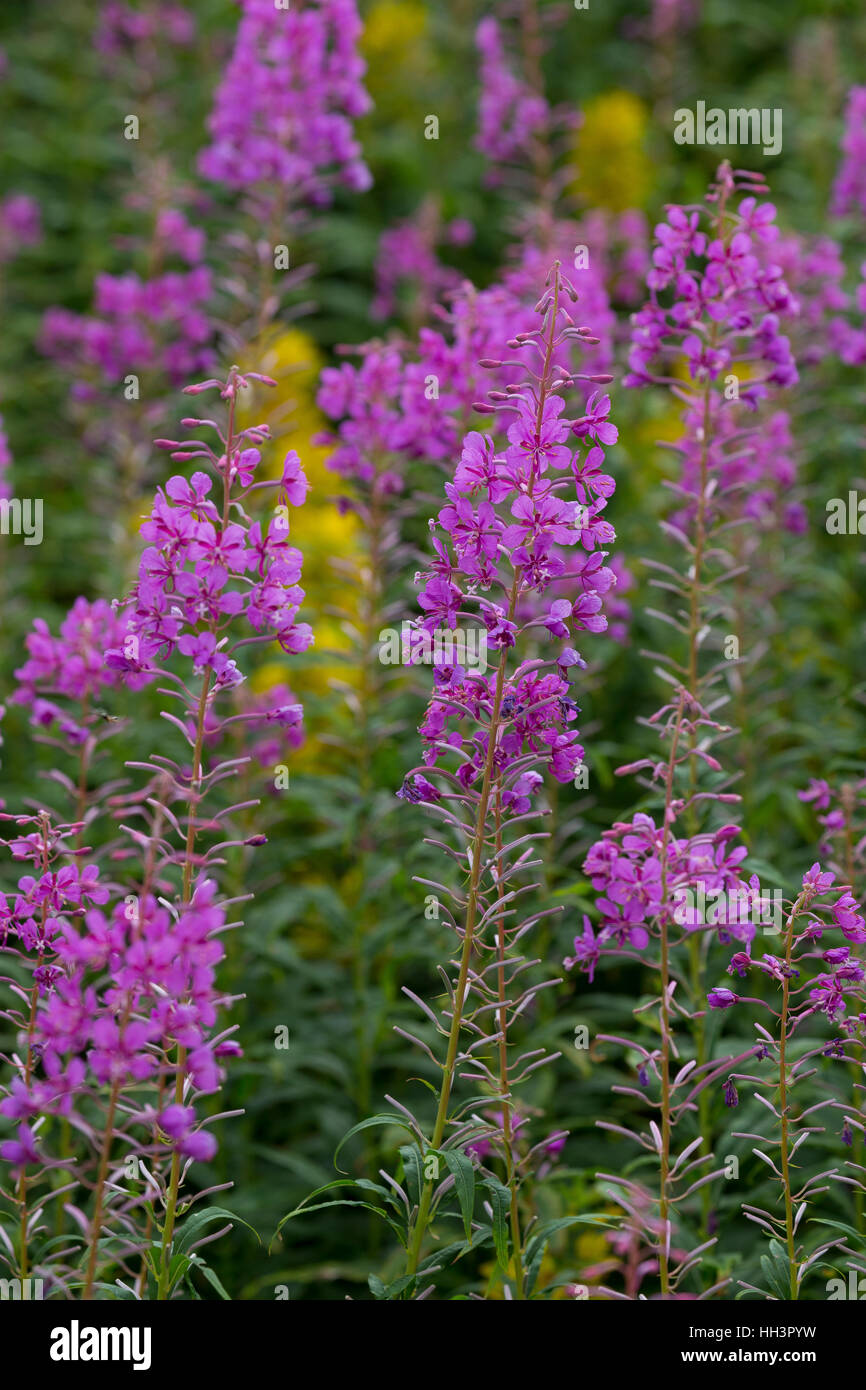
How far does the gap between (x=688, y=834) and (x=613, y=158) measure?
737 cm

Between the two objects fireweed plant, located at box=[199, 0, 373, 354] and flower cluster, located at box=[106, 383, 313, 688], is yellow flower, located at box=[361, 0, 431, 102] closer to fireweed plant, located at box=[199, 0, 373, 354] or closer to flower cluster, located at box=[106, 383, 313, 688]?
fireweed plant, located at box=[199, 0, 373, 354]

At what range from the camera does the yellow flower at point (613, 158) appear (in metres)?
9.88

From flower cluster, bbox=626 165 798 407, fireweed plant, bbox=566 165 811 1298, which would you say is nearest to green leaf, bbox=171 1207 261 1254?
fireweed plant, bbox=566 165 811 1298

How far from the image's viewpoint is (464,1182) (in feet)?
9.30

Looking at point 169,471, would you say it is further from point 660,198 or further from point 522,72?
point 522,72

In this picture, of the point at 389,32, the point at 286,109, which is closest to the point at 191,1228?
the point at 286,109

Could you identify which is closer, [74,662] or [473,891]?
[473,891]

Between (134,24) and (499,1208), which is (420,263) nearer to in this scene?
(134,24)

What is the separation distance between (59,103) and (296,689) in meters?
6.04

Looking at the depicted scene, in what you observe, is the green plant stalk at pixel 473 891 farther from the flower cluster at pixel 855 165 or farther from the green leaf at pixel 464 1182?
the flower cluster at pixel 855 165

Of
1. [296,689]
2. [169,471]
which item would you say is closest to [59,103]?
[169,471]

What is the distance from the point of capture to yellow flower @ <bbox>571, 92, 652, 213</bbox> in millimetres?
9883

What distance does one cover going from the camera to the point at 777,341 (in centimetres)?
394

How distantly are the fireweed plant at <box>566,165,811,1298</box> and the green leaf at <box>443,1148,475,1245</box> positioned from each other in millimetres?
359
